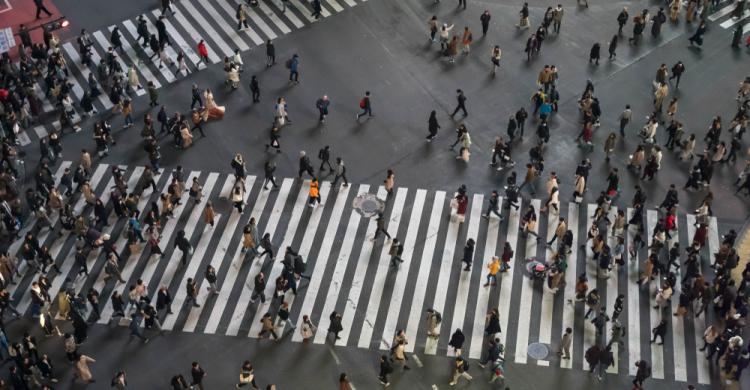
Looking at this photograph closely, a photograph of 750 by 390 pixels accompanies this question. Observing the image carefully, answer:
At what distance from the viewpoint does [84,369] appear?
34188 millimetres

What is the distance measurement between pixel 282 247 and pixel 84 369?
9.12 metres

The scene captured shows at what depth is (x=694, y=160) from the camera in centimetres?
4319

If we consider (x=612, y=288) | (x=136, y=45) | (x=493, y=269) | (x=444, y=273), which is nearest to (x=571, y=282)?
(x=612, y=288)

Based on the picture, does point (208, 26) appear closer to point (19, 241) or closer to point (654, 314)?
point (19, 241)

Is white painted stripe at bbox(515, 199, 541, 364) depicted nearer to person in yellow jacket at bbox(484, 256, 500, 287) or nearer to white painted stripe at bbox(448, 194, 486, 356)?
person in yellow jacket at bbox(484, 256, 500, 287)

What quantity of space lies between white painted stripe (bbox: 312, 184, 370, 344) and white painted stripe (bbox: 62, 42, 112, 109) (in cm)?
1375

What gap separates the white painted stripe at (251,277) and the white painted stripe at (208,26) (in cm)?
1061

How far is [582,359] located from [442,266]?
21.5ft

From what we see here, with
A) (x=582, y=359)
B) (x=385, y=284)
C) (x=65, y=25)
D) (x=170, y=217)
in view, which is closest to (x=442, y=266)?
(x=385, y=284)

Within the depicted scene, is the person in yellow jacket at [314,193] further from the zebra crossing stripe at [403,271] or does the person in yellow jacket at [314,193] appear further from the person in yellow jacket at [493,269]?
the person in yellow jacket at [493,269]

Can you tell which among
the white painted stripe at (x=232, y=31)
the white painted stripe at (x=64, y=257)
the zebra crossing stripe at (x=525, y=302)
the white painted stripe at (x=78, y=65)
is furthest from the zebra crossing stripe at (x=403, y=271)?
the white painted stripe at (x=78, y=65)

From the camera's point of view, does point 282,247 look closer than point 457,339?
No

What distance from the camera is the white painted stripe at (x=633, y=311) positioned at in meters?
35.2

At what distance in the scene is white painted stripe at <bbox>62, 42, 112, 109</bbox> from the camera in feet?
154
